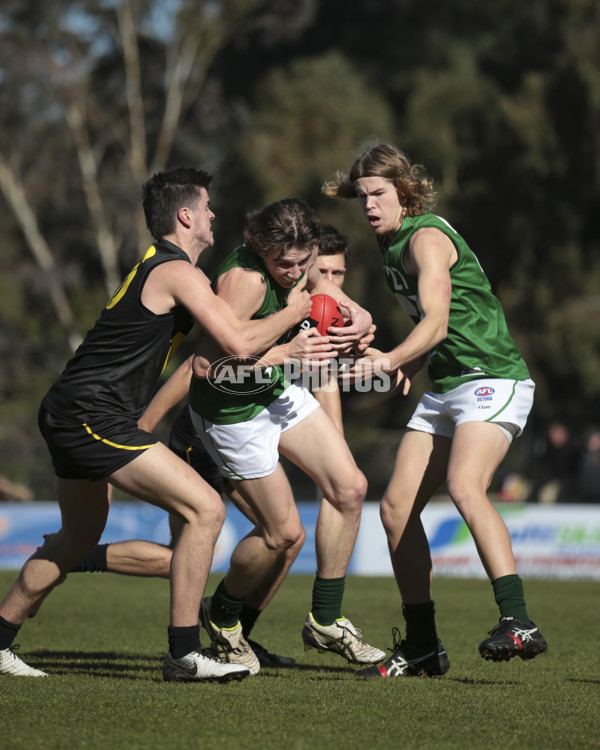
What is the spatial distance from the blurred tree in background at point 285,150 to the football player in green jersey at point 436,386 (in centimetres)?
1947

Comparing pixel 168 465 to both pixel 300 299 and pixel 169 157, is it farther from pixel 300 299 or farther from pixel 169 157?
pixel 169 157

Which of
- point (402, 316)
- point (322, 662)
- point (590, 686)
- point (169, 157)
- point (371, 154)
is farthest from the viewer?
point (169, 157)

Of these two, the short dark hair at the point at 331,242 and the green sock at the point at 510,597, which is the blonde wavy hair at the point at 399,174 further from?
the green sock at the point at 510,597

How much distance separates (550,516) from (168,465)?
1014 centimetres

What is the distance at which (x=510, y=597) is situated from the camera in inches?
199

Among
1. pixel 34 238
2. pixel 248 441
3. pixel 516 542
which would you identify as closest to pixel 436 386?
pixel 248 441

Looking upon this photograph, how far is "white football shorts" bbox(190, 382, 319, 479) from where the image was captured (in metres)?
5.41

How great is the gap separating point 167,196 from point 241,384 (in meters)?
0.99

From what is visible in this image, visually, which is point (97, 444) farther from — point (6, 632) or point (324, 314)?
point (324, 314)

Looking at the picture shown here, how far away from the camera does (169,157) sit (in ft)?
102

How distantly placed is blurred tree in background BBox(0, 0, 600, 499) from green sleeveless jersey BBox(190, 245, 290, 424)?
782 inches

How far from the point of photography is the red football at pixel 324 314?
5508 mm

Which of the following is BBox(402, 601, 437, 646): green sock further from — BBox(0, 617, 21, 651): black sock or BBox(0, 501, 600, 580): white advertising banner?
BBox(0, 501, 600, 580): white advertising banner

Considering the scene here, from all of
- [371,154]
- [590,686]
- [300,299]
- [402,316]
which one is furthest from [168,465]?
[402,316]
